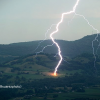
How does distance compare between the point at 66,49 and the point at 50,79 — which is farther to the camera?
the point at 66,49

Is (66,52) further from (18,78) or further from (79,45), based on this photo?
(18,78)

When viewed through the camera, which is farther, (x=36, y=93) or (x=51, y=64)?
(x=51, y=64)

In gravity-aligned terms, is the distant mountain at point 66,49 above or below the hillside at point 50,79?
above

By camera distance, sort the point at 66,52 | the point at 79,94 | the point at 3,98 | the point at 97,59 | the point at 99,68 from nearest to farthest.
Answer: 1. the point at 3,98
2. the point at 79,94
3. the point at 99,68
4. the point at 97,59
5. the point at 66,52

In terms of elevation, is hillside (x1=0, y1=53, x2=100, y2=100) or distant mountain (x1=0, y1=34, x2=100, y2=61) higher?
distant mountain (x1=0, y1=34, x2=100, y2=61)

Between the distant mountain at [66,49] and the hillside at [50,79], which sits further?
the distant mountain at [66,49]

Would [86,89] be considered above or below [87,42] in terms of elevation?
below

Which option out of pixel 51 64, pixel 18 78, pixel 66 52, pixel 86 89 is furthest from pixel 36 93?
pixel 66 52

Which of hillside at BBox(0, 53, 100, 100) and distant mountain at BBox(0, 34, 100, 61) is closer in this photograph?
hillside at BBox(0, 53, 100, 100)

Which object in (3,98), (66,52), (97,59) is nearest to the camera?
(3,98)

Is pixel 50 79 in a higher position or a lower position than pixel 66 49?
lower
